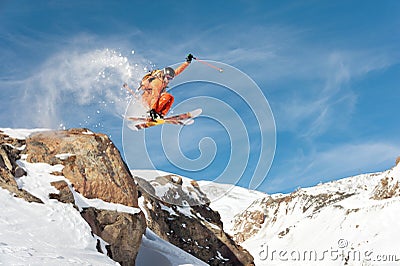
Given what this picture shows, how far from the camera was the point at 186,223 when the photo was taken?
47344 mm

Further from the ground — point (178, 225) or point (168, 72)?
point (178, 225)

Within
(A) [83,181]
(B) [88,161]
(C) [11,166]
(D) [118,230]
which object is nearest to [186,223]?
(B) [88,161]

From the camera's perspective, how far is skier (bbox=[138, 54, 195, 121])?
69.2ft

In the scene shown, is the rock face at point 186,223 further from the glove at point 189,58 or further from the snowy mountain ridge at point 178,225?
the glove at point 189,58

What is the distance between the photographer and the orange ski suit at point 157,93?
21.1 metres

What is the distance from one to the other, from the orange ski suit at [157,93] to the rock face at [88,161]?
353 inches

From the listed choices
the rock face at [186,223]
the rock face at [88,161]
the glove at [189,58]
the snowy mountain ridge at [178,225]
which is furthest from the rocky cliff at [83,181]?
the rock face at [186,223]

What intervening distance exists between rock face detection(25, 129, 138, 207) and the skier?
28.6 ft

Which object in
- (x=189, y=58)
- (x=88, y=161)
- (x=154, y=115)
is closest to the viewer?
(x=154, y=115)

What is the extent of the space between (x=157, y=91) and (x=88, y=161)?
33.7 ft

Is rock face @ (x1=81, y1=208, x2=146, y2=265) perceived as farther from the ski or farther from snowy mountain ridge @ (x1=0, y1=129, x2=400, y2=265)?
the ski

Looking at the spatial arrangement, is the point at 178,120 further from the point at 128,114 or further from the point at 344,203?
the point at 344,203

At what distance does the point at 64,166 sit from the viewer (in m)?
28.8

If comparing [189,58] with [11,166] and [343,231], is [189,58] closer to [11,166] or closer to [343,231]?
[11,166]
